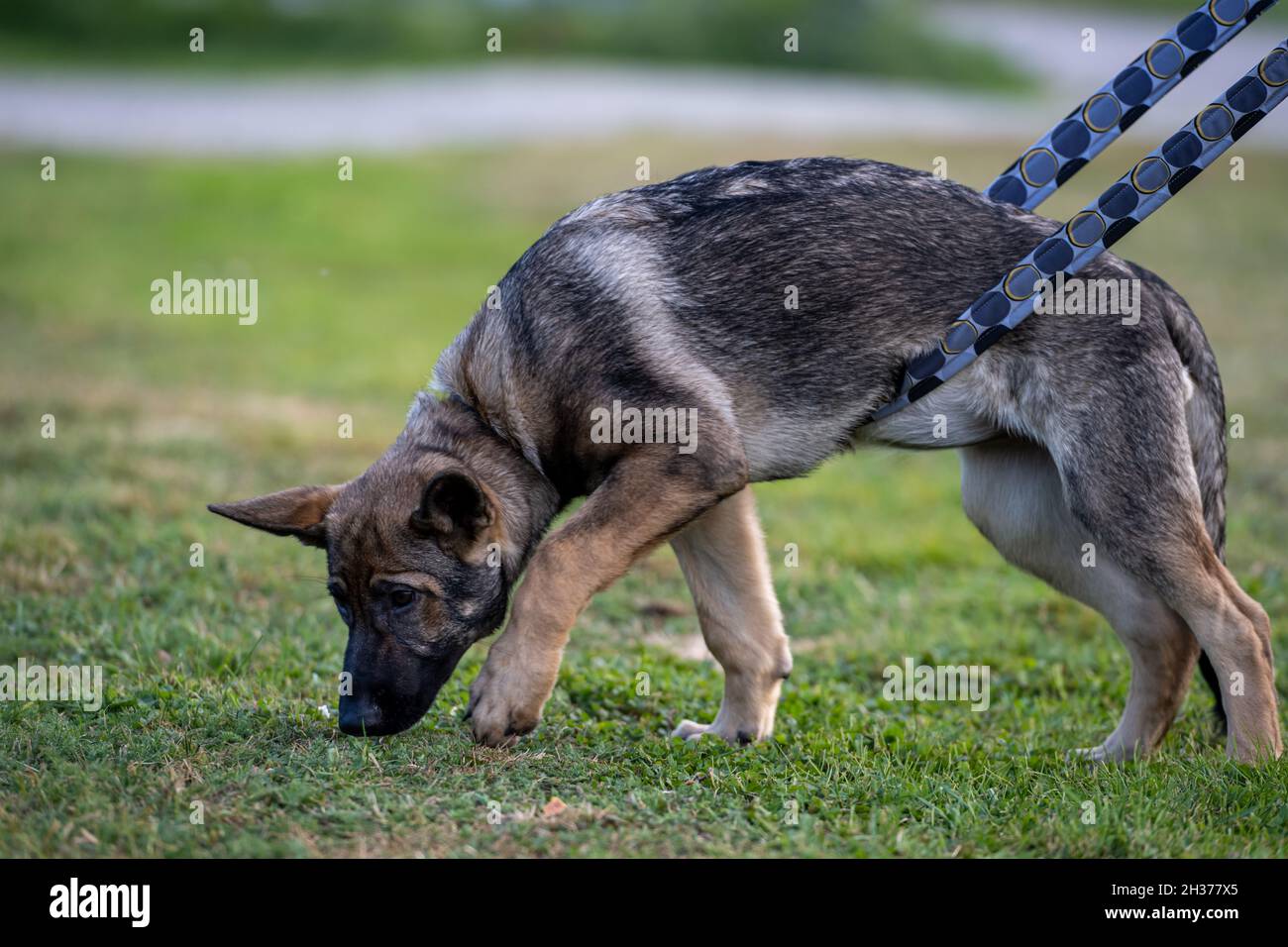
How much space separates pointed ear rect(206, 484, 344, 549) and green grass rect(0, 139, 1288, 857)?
2.41 ft

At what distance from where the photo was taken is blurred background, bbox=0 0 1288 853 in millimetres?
6988

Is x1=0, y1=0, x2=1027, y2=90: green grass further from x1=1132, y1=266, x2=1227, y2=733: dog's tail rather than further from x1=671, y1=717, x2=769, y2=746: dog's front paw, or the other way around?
x1=671, y1=717, x2=769, y2=746: dog's front paw

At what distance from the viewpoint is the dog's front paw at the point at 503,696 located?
4.70 m

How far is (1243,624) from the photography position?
505cm

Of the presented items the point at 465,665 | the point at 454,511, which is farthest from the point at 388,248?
the point at 454,511

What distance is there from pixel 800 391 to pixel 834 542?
3.63m

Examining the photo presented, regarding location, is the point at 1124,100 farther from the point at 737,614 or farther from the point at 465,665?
the point at 465,665

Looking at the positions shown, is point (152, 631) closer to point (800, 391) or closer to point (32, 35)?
point (800, 391)

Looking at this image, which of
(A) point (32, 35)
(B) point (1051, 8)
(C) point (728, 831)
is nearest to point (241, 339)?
(C) point (728, 831)

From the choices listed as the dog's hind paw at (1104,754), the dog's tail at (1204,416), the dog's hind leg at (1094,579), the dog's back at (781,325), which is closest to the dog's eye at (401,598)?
the dog's back at (781,325)

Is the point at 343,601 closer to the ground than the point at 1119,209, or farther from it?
closer to the ground

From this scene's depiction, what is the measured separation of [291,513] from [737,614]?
5.87 ft

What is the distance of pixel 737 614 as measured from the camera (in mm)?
5609
